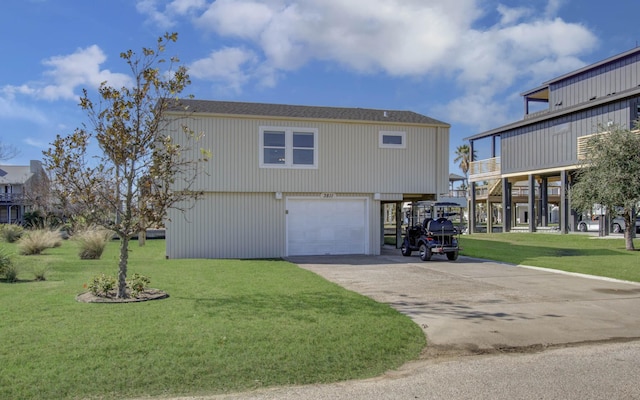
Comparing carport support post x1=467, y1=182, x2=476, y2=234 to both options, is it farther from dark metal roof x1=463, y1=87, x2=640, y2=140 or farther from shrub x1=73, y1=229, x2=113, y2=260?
shrub x1=73, y1=229, x2=113, y2=260

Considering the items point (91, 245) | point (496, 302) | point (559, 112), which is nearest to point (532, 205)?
point (559, 112)

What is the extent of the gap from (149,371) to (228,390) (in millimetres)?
936

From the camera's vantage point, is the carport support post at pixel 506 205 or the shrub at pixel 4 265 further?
the carport support post at pixel 506 205

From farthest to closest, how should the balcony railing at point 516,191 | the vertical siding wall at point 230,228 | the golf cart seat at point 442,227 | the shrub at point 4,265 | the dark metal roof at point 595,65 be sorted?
the balcony railing at point 516,191 → the dark metal roof at point 595,65 → the vertical siding wall at point 230,228 → the golf cart seat at point 442,227 → the shrub at point 4,265

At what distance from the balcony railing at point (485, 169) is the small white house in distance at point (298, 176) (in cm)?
1827

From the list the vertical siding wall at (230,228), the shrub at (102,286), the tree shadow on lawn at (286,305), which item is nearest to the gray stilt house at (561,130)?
the vertical siding wall at (230,228)

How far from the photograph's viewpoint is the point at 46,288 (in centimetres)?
1010

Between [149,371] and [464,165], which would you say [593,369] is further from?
[464,165]

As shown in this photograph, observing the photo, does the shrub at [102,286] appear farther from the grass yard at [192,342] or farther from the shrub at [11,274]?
the shrub at [11,274]

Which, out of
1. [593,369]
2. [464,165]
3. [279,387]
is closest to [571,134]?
[593,369]

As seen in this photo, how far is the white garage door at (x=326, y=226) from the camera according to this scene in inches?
746

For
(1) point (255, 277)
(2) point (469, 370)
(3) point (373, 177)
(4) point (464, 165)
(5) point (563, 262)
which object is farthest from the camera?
(4) point (464, 165)

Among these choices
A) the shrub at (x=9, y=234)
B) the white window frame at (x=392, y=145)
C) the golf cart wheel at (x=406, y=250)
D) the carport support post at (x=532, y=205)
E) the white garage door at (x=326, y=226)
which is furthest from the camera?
the carport support post at (x=532, y=205)

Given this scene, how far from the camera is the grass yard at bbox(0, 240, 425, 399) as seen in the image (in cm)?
521
